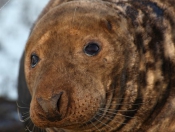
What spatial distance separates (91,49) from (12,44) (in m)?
2.58

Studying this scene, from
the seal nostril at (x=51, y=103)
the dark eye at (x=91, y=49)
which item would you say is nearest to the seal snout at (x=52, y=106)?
the seal nostril at (x=51, y=103)

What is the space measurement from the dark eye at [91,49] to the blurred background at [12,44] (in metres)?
2.29

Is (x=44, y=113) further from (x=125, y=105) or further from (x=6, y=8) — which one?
(x=6, y=8)

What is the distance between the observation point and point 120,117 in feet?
10.4

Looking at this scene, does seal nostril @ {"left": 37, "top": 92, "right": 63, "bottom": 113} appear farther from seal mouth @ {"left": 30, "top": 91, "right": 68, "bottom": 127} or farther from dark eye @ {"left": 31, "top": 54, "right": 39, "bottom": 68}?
dark eye @ {"left": 31, "top": 54, "right": 39, "bottom": 68}

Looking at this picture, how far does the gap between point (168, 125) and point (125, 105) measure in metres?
0.27

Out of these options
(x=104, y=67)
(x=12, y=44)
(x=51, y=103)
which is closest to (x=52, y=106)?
(x=51, y=103)

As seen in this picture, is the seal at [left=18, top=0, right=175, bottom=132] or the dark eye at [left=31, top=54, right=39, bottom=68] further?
the dark eye at [left=31, top=54, right=39, bottom=68]

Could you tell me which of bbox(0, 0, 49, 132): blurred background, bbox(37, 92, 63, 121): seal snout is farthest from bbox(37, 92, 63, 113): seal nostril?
bbox(0, 0, 49, 132): blurred background

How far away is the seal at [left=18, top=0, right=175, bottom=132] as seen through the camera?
107 inches

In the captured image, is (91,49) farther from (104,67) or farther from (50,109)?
(50,109)

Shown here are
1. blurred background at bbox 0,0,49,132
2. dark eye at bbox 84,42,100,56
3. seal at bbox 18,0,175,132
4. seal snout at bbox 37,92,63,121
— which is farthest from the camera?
blurred background at bbox 0,0,49,132

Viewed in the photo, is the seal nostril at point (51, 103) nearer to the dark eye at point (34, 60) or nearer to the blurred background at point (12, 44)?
the dark eye at point (34, 60)

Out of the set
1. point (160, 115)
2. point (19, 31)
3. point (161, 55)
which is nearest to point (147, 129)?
point (160, 115)
